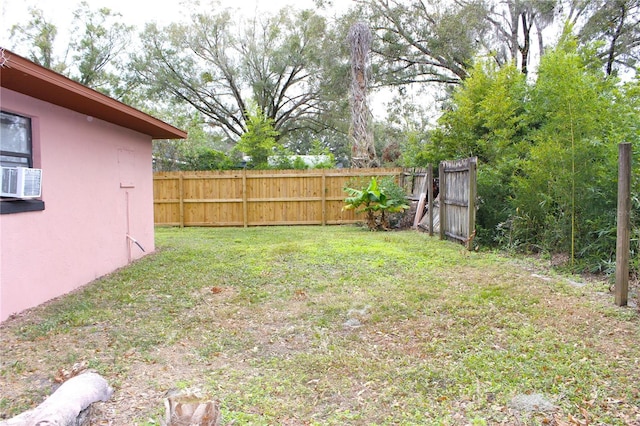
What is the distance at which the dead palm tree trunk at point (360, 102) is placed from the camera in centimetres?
1312

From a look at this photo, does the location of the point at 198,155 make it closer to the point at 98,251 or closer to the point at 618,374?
the point at 98,251

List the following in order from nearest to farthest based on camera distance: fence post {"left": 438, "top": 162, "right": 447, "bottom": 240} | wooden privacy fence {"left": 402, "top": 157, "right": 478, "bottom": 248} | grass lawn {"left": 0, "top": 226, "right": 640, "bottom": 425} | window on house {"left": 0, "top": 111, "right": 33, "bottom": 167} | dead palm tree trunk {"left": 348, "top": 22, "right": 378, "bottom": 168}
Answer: grass lawn {"left": 0, "top": 226, "right": 640, "bottom": 425} < window on house {"left": 0, "top": 111, "right": 33, "bottom": 167} < wooden privacy fence {"left": 402, "top": 157, "right": 478, "bottom": 248} < fence post {"left": 438, "top": 162, "right": 447, "bottom": 240} < dead palm tree trunk {"left": 348, "top": 22, "right": 378, "bottom": 168}

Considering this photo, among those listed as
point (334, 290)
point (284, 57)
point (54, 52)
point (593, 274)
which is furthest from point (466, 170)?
point (54, 52)

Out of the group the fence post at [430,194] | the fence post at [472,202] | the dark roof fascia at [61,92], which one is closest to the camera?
the dark roof fascia at [61,92]

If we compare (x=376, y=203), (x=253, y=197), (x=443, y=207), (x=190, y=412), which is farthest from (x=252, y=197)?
(x=190, y=412)

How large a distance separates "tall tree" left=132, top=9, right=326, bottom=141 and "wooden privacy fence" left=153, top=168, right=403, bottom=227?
7067mm

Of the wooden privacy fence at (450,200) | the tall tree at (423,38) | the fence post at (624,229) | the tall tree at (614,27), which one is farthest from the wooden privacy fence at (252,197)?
the fence post at (624,229)

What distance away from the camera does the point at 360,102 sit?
1370 cm

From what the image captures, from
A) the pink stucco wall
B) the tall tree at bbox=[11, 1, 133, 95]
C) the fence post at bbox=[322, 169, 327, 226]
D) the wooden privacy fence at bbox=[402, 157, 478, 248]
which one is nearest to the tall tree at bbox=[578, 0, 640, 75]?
the wooden privacy fence at bbox=[402, 157, 478, 248]

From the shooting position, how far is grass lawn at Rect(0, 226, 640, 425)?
261 centimetres

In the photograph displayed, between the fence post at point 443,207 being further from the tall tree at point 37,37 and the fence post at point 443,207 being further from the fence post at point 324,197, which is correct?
the tall tree at point 37,37

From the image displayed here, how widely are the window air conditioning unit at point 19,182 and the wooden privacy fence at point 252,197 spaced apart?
8351 millimetres

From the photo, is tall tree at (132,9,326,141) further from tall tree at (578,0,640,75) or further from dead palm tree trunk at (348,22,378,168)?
tall tree at (578,0,640,75)

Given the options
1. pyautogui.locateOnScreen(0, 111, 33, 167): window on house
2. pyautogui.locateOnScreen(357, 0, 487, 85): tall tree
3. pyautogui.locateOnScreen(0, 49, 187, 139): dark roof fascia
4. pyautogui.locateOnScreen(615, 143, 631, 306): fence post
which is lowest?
pyautogui.locateOnScreen(615, 143, 631, 306): fence post
